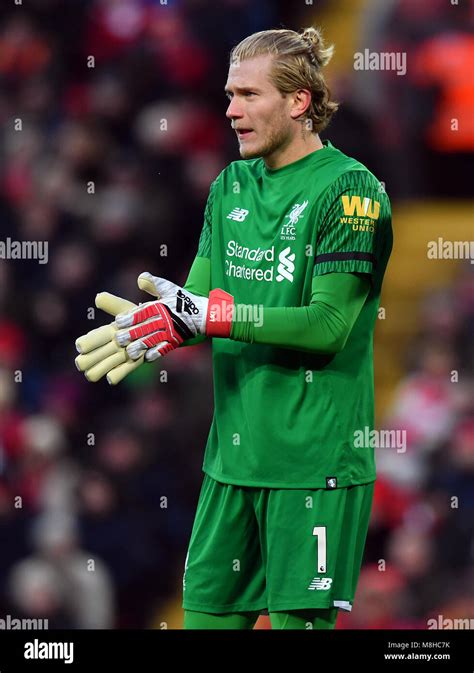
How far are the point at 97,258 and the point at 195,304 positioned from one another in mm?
1701

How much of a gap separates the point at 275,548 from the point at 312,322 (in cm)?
48

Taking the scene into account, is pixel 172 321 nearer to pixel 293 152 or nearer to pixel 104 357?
pixel 104 357

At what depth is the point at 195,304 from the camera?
2398 mm

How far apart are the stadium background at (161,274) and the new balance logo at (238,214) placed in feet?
4.53

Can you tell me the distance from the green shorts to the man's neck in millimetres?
688

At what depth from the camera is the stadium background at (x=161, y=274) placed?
3.79m

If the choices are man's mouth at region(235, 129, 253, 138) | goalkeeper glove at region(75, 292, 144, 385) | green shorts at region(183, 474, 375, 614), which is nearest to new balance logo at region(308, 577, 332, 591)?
green shorts at region(183, 474, 375, 614)

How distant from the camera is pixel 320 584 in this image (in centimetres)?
242

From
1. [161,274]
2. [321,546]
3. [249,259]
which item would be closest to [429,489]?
[161,274]

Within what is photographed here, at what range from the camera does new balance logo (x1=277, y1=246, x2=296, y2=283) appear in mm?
2451

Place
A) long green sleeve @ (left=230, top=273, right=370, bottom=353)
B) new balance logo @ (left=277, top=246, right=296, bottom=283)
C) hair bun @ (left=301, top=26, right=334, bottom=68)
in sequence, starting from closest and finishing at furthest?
long green sleeve @ (left=230, top=273, right=370, bottom=353)
new balance logo @ (left=277, top=246, right=296, bottom=283)
hair bun @ (left=301, top=26, right=334, bottom=68)

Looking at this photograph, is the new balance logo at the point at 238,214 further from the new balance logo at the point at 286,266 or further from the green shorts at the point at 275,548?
the green shorts at the point at 275,548

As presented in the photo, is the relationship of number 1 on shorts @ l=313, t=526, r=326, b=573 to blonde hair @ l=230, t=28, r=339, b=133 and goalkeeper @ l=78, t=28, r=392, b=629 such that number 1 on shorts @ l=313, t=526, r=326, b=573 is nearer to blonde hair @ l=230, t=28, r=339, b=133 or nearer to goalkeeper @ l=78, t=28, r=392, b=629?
goalkeeper @ l=78, t=28, r=392, b=629

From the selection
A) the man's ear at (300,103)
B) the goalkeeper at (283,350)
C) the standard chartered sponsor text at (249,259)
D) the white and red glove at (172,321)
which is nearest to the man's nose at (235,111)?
the goalkeeper at (283,350)
